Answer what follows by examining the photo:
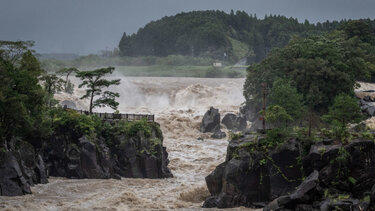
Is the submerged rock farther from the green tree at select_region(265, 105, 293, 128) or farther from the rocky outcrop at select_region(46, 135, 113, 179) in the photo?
the green tree at select_region(265, 105, 293, 128)

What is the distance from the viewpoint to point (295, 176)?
37.8m

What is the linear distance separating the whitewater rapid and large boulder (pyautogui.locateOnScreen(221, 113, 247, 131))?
3916 mm

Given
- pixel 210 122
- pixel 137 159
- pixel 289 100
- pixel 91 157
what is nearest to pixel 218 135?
pixel 210 122

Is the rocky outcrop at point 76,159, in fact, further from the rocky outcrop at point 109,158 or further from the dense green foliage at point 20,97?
the dense green foliage at point 20,97

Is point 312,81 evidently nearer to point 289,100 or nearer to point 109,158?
point 289,100

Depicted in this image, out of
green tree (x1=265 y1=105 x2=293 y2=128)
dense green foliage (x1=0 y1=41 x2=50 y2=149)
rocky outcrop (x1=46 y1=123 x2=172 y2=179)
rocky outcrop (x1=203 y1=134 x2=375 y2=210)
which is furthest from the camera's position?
rocky outcrop (x1=46 y1=123 x2=172 y2=179)

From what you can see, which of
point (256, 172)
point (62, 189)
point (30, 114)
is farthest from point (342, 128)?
point (30, 114)

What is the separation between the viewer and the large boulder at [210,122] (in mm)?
78375

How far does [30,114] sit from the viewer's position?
4534 centimetres

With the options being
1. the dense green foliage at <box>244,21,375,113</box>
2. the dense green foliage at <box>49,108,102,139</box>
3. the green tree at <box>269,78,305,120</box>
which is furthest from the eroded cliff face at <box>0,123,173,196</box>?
the dense green foliage at <box>244,21,375,113</box>

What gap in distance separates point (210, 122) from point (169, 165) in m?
23.4

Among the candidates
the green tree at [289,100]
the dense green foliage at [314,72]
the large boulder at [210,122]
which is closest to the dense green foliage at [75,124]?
the green tree at [289,100]

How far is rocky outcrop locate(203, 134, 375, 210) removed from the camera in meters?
33.0

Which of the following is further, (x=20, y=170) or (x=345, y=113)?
(x=345, y=113)
